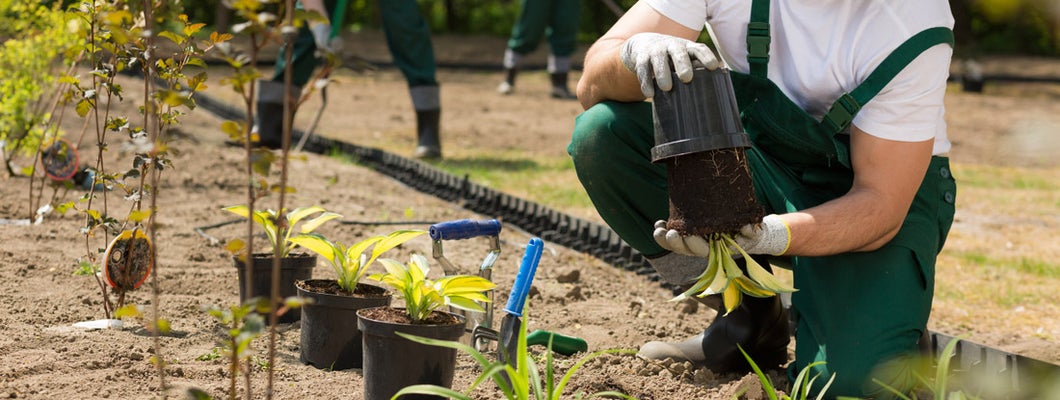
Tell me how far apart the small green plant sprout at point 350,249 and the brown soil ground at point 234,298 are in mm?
224

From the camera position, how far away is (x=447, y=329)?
6.77 ft

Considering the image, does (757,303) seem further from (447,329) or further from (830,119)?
(447,329)

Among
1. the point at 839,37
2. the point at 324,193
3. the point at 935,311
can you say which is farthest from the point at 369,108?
the point at 839,37

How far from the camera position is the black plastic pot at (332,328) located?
2.30 m

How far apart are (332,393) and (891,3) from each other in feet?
5.03

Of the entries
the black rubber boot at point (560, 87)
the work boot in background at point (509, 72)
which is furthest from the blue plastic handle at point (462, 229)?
the work boot in background at point (509, 72)

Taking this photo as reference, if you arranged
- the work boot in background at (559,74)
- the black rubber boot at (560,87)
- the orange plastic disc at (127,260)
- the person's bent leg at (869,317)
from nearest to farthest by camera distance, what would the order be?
the person's bent leg at (869,317) → the orange plastic disc at (127,260) → the work boot in background at (559,74) → the black rubber boot at (560,87)

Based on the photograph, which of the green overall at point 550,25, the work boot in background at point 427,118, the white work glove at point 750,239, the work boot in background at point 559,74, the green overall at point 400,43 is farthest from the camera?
the work boot in background at point 559,74

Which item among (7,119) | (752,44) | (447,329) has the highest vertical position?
(752,44)

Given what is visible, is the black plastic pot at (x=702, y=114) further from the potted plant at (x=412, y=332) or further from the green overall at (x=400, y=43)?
the green overall at (x=400, y=43)

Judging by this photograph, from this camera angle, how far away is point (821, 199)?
257 cm

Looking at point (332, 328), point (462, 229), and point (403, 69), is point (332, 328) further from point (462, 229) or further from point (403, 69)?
point (403, 69)

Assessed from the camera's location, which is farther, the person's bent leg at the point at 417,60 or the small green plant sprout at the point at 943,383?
the person's bent leg at the point at 417,60

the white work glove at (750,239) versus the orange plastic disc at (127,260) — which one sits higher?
the white work glove at (750,239)
